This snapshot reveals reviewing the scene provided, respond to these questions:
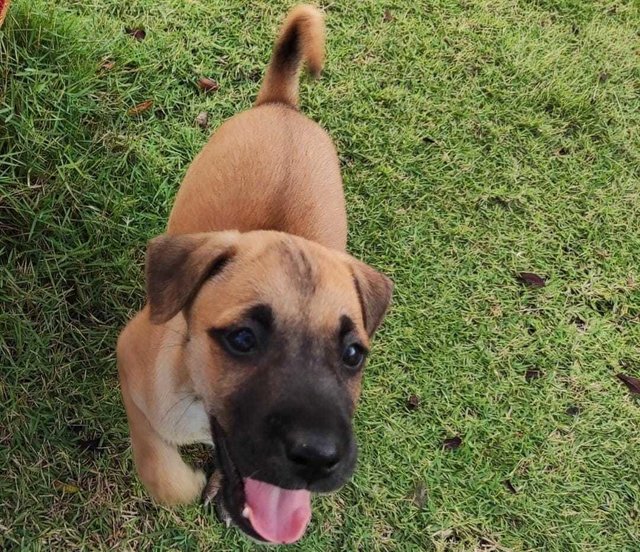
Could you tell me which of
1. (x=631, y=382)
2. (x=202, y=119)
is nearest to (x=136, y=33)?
(x=202, y=119)

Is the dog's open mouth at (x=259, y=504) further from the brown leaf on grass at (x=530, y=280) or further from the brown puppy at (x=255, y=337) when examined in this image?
the brown leaf on grass at (x=530, y=280)

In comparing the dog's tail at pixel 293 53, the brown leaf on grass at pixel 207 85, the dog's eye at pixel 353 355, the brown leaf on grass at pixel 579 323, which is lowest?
the brown leaf on grass at pixel 579 323

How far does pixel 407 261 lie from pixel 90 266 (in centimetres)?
208

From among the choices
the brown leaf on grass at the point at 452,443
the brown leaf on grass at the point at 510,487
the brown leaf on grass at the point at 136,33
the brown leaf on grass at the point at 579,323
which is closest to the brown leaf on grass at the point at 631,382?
the brown leaf on grass at the point at 579,323

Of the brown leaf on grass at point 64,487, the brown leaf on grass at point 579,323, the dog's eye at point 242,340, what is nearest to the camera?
the dog's eye at point 242,340

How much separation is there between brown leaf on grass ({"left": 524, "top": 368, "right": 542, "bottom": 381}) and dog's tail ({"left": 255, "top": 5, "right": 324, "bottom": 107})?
2.38 meters

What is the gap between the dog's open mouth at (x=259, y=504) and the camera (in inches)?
105

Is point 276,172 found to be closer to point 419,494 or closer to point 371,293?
point 371,293

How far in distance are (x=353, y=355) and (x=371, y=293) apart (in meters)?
0.37

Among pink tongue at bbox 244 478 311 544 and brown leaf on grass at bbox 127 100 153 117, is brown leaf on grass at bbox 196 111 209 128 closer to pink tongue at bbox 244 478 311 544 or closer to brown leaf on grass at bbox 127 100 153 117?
brown leaf on grass at bbox 127 100 153 117

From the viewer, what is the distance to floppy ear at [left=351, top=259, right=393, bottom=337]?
2.92 meters

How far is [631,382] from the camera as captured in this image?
4820 mm

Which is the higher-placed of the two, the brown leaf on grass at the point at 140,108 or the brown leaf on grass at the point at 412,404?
the brown leaf on grass at the point at 140,108

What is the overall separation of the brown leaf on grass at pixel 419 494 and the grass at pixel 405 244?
0.01 meters
